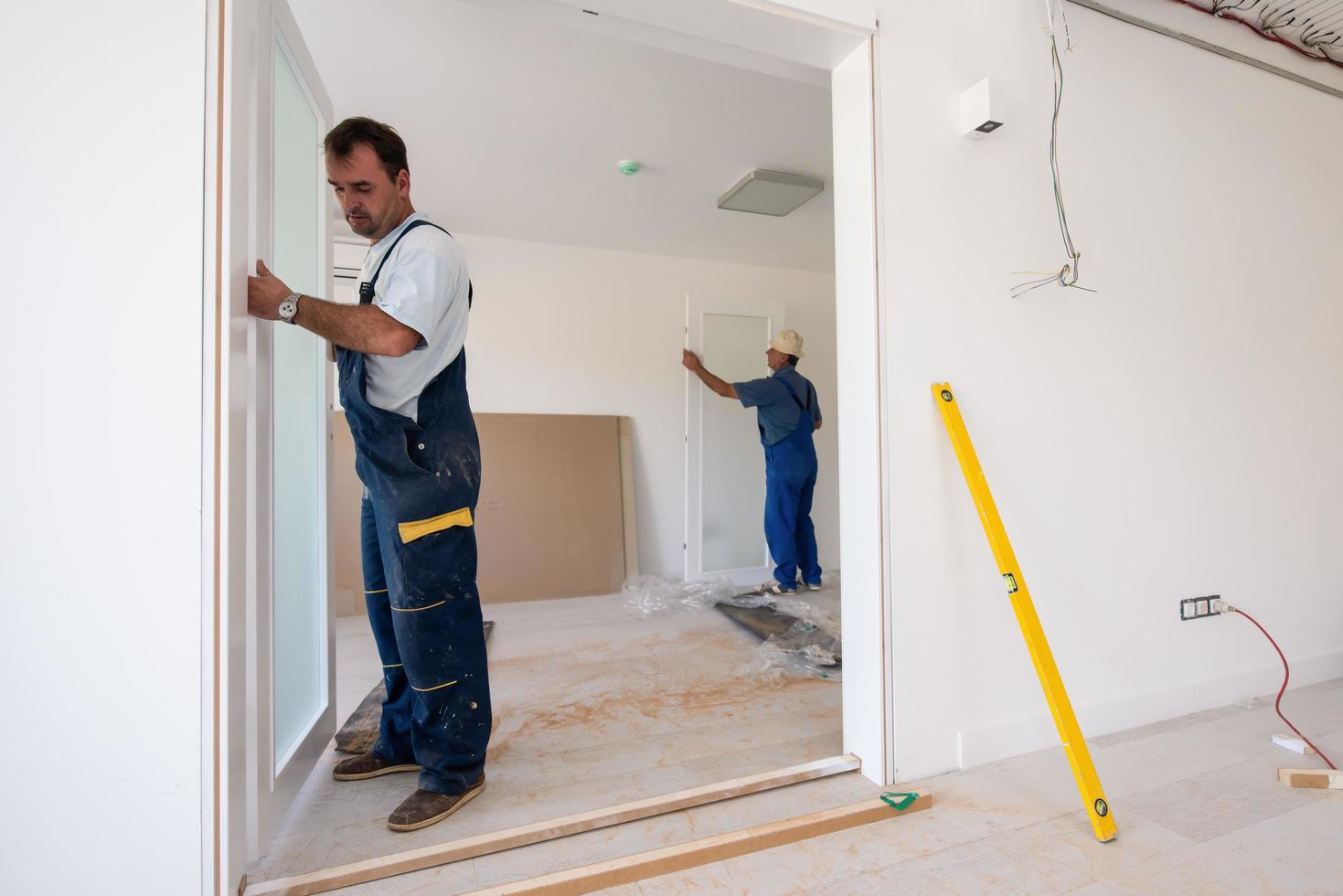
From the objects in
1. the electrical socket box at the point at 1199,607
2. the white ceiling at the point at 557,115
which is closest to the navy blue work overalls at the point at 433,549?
the white ceiling at the point at 557,115

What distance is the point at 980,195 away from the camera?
1820 mm

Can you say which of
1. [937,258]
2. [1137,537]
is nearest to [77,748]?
[937,258]

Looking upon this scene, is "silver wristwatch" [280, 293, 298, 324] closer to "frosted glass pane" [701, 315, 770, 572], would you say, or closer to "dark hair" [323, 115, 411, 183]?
"dark hair" [323, 115, 411, 183]

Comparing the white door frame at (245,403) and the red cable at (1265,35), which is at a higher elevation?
the red cable at (1265,35)

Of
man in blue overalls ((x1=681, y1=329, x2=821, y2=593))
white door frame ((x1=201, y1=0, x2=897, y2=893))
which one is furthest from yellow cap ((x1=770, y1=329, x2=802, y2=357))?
white door frame ((x1=201, y1=0, x2=897, y2=893))

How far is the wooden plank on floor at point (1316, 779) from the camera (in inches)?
64.5

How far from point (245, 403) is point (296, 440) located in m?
0.41

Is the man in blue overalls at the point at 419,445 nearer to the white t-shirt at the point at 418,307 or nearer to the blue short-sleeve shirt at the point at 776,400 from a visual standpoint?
the white t-shirt at the point at 418,307

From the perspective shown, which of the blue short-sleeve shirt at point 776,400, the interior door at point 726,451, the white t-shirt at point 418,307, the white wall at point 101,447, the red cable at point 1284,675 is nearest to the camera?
the white wall at point 101,447

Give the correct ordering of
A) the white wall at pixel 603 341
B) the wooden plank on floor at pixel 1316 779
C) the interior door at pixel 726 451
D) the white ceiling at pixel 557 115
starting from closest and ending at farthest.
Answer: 1. the wooden plank on floor at pixel 1316 779
2. the white ceiling at pixel 557 115
3. the white wall at pixel 603 341
4. the interior door at pixel 726 451

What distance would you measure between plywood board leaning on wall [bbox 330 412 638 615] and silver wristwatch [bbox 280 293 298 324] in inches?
106

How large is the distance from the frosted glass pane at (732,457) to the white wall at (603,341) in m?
0.15

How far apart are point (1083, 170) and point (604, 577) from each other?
10.7 feet

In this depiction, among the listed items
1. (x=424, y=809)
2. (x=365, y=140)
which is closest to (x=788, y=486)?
(x=424, y=809)
